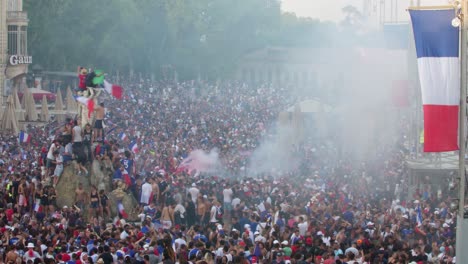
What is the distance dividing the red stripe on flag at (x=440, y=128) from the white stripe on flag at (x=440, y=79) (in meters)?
0.11

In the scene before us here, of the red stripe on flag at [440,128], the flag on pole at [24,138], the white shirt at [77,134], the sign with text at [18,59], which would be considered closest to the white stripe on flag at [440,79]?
the red stripe on flag at [440,128]

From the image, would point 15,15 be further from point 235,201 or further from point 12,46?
point 235,201

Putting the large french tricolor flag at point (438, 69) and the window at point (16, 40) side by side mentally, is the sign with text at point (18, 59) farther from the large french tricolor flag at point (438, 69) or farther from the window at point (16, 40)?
the large french tricolor flag at point (438, 69)

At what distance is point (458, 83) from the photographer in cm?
1762

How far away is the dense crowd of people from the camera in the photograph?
19203mm

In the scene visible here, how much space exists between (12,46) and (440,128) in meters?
48.2

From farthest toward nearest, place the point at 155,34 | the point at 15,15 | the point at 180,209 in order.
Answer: the point at 155,34
the point at 15,15
the point at 180,209

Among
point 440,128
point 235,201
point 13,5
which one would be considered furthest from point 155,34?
point 440,128

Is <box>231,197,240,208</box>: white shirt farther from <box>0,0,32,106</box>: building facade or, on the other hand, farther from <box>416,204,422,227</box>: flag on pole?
<box>0,0,32,106</box>: building facade

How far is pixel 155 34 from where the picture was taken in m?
91.4

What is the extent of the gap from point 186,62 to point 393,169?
59545mm

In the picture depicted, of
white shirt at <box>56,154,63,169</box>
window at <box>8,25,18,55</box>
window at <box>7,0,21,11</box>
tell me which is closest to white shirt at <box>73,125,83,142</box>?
white shirt at <box>56,154,63,169</box>

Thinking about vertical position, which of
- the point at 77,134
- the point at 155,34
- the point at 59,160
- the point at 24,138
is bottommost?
the point at 24,138

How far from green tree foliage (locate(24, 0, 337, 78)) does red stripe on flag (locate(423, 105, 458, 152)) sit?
56564 mm
